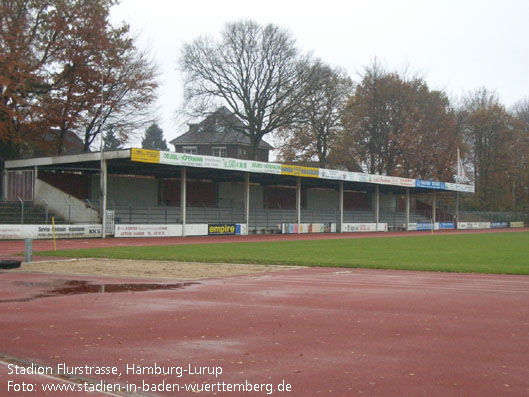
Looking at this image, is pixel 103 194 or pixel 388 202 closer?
pixel 103 194

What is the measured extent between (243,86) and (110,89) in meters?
17.6

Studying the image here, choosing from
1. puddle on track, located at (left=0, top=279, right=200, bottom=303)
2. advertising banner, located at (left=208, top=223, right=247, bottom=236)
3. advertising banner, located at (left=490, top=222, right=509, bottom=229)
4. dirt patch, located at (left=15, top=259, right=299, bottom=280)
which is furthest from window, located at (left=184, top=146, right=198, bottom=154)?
puddle on track, located at (left=0, top=279, right=200, bottom=303)

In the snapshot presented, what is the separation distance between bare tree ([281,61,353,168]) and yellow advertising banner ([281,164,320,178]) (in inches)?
528

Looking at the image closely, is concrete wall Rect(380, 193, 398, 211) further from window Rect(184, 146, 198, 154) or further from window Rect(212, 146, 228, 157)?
window Rect(184, 146, 198, 154)

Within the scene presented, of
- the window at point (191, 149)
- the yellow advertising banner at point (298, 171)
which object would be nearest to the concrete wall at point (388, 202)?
the yellow advertising banner at point (298, 171)

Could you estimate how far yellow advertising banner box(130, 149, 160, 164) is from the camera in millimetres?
34250

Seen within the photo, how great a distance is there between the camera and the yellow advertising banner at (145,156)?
34250 mm

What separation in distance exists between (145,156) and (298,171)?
1532cm

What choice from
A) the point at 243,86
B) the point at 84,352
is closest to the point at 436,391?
the point at 84,352

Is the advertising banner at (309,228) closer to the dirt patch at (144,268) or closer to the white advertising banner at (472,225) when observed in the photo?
the white advertising banner at (472,225)

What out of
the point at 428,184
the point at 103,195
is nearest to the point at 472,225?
the point at 428,184

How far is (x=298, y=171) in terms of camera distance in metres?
46.8

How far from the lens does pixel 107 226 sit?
36812 millimetres

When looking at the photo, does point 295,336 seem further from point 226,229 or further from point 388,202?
point 388,202
